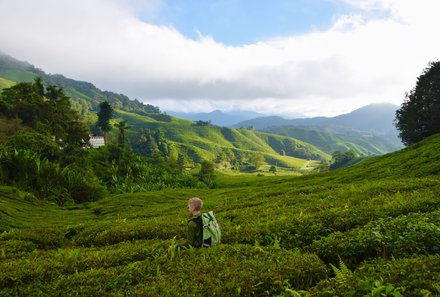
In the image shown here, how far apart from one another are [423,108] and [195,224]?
79182mm

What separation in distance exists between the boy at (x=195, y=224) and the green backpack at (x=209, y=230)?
151mm

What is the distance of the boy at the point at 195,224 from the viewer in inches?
469

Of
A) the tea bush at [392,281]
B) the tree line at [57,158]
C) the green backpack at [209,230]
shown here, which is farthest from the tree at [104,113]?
the tea bush at [392,281]

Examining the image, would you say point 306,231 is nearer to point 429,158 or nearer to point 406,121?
point 429,158

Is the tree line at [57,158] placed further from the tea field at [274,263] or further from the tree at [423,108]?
the tree at [423,108]

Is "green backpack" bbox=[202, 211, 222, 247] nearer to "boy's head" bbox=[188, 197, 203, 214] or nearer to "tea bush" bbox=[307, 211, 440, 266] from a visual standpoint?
"boy's head" bbox=[188, 197, 203, 214]

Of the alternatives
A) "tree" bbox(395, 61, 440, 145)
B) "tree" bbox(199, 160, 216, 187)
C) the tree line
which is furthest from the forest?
"tree" bbox(199, 160, 216, 187)

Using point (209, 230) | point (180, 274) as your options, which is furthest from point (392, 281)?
point (209, 230)

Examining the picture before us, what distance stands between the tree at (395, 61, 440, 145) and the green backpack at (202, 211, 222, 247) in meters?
75.7

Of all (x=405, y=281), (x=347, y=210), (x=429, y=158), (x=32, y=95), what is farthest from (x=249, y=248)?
(x=32, y=95)

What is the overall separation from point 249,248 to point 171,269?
2997 millimetres

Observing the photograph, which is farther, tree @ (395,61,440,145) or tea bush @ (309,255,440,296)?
tree @ (395,61,440,145)

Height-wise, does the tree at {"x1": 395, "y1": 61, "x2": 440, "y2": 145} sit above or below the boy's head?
above

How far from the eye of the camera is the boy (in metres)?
11.9
